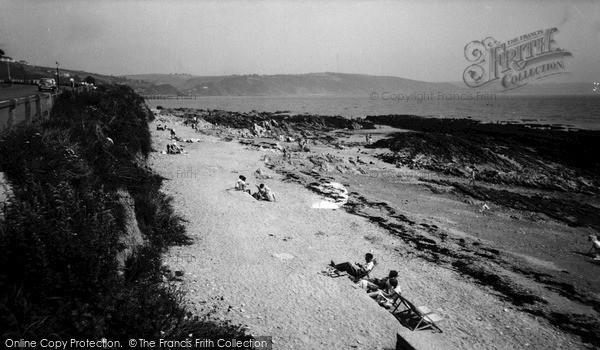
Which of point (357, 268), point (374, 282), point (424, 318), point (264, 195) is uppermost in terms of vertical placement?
point (264, 195)

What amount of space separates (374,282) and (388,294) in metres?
0.83

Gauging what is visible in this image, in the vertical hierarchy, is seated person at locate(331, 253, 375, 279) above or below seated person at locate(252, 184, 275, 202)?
below

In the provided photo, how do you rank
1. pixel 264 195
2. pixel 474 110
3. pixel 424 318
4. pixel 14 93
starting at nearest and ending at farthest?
1. pixel 424 318
2. pixel 264 195
3. pixel 14 93
4. pixel 474 110

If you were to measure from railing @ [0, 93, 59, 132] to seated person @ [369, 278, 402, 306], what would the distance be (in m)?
9.71

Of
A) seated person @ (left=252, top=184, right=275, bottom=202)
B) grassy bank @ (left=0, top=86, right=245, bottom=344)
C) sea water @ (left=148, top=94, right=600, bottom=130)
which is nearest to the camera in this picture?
grassy bank @ (left=0, top=86, right=245, bottom=344)

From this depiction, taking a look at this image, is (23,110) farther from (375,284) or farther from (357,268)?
(375,284)

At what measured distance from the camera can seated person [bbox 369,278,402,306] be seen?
8445 mm

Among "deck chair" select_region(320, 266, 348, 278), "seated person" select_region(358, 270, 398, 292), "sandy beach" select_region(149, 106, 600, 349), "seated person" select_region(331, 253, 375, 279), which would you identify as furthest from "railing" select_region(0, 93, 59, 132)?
"seated person" select_region(358, 270, 398, 292)

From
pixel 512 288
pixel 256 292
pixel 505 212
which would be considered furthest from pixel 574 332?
pixel 505 212

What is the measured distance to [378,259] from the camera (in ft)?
36.5

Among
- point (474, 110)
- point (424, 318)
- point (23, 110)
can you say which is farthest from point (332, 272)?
point (474, 110)

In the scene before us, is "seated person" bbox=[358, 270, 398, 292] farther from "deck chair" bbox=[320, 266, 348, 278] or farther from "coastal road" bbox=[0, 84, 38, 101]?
"coastal road" bbox=[0, 84, 38, 101]

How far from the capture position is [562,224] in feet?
55.0

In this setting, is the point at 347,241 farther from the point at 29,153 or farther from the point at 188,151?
the point at 188,151
